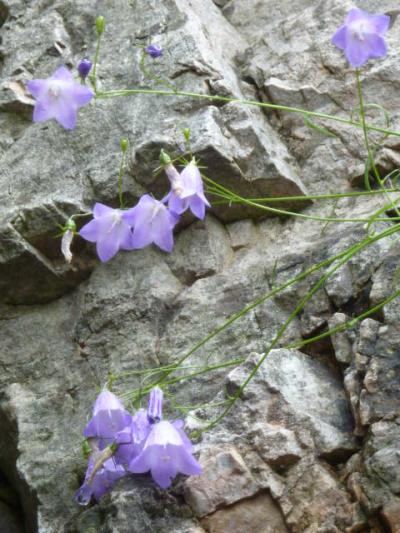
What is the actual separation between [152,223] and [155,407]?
44 centimetres

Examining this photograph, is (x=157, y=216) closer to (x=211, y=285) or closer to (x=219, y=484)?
(x=211, y=285)

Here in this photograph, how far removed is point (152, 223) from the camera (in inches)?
76.0

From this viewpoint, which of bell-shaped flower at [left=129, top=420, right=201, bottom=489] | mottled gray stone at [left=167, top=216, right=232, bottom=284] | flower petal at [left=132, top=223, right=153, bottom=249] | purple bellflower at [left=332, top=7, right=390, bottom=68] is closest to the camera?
bell-shaped flower at [left=129, top=420, right=201, bottom=489]

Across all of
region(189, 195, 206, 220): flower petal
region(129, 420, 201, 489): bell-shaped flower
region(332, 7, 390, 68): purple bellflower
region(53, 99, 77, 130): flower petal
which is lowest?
region(129, 420, 201, 489): bell-shaped flower

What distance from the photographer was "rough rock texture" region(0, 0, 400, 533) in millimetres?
1773

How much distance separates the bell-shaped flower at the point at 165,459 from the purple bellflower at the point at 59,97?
793mm

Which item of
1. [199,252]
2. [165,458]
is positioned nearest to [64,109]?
[199,252]

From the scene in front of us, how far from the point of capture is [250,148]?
2.47 meters

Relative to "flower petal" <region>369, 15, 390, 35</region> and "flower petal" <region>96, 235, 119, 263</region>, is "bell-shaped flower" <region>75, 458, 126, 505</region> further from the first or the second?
"flower petal" <region>369, 15, 390, 35</region>

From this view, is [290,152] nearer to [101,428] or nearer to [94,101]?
[94,101]

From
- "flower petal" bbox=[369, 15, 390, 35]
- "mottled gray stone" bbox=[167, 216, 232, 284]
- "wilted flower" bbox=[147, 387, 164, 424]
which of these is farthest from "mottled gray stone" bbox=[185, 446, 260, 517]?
"flower petal" bbox=[369, 15, 390, 35]

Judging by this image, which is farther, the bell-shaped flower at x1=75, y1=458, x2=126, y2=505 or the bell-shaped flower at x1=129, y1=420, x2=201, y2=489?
the bell-shaped flower at x1=75, y1=458, x2=126, y2=505

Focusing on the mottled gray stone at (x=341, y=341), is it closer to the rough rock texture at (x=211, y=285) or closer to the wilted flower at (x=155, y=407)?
the rough rock texture at (x=211, y=285)

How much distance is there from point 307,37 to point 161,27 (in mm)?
518
